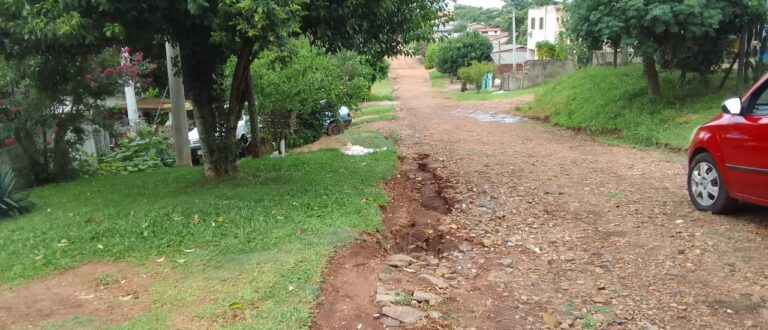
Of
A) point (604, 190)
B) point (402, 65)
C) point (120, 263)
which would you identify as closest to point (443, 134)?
point (604, 190)

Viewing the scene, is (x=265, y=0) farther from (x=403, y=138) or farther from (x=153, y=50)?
(x=403, y=138)

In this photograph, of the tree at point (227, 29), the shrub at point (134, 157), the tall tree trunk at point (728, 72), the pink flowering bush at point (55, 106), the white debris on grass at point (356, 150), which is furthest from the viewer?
the tall tree trunk at point (728, 72)

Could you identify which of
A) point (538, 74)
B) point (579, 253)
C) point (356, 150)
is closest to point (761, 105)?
point (579, 253)

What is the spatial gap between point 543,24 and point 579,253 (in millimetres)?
45589

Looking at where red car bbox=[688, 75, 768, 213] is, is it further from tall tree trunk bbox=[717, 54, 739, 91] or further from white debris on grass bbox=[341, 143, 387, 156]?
tall tree trunk bbox=[717, 54, 739, 91]

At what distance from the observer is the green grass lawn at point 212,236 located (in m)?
4.39

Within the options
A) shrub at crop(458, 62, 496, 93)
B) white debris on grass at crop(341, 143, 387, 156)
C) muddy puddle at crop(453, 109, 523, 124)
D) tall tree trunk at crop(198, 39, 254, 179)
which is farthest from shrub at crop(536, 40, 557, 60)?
tall tree trunk at crop(198, 39, 254, 179)

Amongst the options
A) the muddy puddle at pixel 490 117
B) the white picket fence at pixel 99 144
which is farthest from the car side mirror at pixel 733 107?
the muddy puddle at pixel 490 117

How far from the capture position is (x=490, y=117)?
826 inches

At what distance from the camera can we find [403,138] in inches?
648

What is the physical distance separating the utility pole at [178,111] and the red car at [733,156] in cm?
786

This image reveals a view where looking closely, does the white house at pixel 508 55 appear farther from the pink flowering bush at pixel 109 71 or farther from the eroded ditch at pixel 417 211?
the pink flowering bush at pixel 109 71

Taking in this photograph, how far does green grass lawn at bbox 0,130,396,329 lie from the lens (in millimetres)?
4391

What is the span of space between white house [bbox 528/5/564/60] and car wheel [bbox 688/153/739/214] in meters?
39.6
